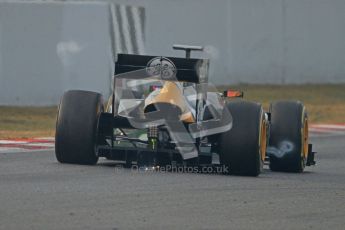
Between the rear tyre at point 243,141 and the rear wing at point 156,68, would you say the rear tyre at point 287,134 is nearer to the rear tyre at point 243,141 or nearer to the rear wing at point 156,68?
the rear tyre at point 243,141

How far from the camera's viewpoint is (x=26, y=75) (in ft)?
67.1

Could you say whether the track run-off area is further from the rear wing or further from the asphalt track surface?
the rear wing

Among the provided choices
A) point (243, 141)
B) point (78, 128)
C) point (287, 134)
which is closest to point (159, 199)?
point (243, 141)

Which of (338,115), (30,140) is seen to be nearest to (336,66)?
(338,115)

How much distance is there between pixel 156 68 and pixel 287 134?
1720 millimetres

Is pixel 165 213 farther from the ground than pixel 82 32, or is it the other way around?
pixel 82 32

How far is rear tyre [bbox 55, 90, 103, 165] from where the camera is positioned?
468 inches

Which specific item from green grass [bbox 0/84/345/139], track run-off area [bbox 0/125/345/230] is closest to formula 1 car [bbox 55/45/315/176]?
track run-off area [bbox 0/125/345/230]

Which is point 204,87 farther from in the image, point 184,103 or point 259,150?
point 259,150

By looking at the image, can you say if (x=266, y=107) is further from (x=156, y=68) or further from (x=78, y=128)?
(x=78, y=128)

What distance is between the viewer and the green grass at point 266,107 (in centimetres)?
1867

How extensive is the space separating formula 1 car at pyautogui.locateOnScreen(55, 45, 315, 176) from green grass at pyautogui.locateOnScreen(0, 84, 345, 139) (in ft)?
16.6

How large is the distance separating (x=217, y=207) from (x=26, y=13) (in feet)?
40.4

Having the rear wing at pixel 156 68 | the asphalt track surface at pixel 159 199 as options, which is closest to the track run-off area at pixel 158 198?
the asphalt track surface at pixel 159 199
